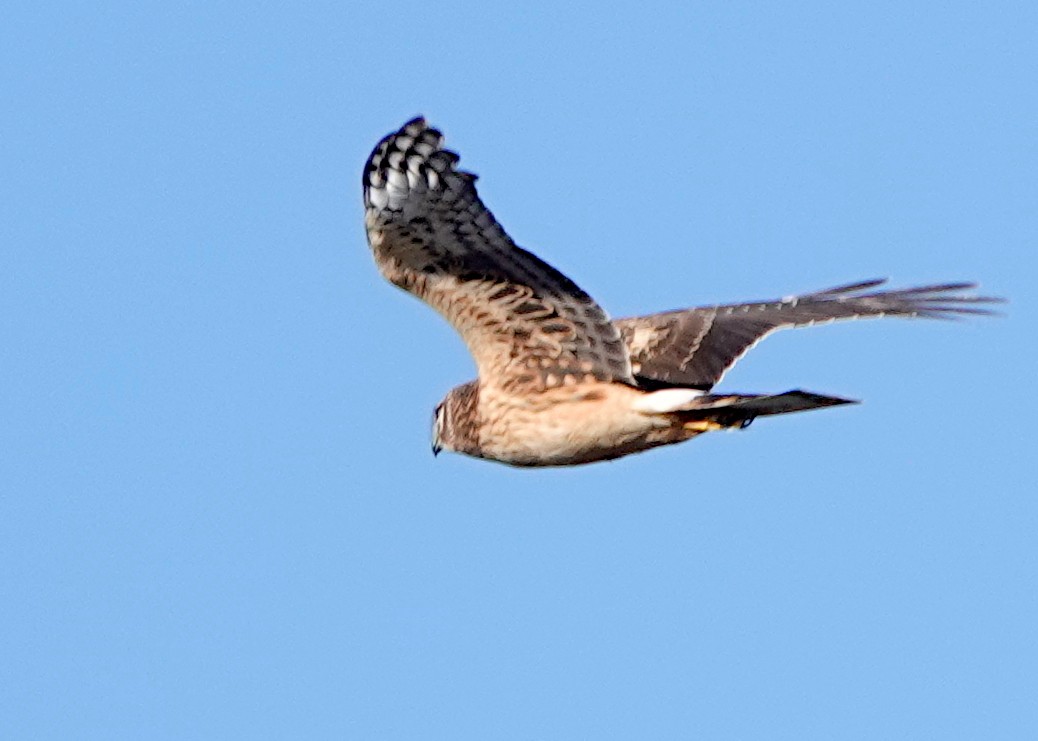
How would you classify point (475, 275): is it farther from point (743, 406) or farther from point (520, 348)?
point (743, 406)

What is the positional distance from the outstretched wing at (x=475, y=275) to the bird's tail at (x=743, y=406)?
38 centimetres

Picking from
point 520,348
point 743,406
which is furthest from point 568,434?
point 743,406

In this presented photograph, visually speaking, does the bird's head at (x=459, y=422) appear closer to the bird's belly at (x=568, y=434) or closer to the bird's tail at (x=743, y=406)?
the bird's belly at (x=568, y=434)

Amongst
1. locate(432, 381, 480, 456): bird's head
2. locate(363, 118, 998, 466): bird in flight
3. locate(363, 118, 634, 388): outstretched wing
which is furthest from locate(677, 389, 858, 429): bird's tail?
Answer: locate(432, 381, 480, 456): bird's head

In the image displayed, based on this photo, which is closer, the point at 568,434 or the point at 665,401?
the point at 665,401

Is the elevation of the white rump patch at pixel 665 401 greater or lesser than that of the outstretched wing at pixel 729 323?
lesser

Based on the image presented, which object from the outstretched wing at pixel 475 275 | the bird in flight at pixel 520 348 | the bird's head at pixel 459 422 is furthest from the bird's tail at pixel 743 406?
the bird's head at pixel 459 422

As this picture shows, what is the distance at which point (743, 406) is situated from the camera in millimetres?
9672

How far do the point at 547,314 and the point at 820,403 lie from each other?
1453 mm

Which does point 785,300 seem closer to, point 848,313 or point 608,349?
point 848,313

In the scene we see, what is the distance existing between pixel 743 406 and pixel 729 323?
1.58 meters

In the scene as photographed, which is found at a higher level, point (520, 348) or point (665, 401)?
point (520, 348)

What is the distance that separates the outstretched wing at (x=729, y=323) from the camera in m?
10.7

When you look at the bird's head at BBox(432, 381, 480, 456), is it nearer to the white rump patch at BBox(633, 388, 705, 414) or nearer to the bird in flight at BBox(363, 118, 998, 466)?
the bird in flight at BBox(363, 118, 998, 466)
